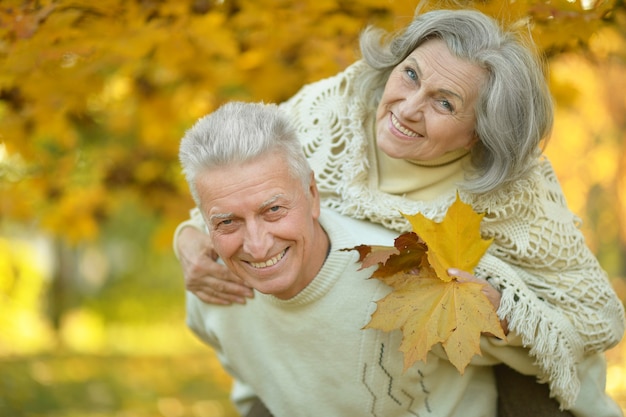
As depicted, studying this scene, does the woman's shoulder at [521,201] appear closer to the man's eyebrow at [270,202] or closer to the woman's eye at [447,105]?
the woman's eye at [447,105]

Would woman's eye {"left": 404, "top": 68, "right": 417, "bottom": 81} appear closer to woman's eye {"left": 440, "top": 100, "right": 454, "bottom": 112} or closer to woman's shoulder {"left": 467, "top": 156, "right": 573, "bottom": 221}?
woman's eye {"left": 440, "top": 100, "right": 454, "bottom": 112}

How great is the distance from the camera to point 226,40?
309 centimetres

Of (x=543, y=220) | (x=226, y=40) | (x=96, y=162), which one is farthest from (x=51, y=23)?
(x=96, y=162)

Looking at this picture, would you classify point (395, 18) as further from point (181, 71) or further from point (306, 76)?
point (181, 71)

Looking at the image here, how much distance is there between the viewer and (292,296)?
243 centimetres

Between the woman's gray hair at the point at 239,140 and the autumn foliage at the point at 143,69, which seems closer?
the woman's gray hair at the point at 239,140

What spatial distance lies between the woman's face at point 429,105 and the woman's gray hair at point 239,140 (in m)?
0.37

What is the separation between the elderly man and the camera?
214 centimetres

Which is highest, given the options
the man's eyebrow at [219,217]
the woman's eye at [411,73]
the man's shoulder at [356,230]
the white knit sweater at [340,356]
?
the woman's eye at [411,73]

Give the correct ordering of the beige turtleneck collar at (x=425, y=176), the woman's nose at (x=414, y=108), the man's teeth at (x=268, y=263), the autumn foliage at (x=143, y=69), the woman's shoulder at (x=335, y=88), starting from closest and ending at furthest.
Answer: the man's teeth at (x=268, y=263)
the woman's nose at (x=414, y=108)
the beige turtleneck collar at (x=425, y=176)
the autumn foliage at (x=143, y=69)
the woman's shoulder at (x=335, y=88)

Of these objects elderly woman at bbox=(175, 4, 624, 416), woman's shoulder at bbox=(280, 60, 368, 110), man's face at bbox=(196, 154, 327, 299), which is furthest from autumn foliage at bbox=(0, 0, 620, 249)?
man's face at bbox=(196, 154, 327, 299)

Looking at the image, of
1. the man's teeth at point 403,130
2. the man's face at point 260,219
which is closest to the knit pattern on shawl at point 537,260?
the man's teeth at point 403,130

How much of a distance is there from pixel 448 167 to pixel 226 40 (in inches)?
39.8

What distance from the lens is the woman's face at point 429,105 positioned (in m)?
2.38
